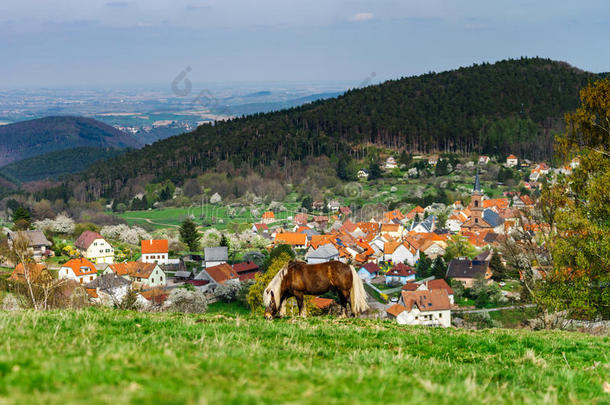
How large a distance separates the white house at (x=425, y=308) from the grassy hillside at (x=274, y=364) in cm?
4392

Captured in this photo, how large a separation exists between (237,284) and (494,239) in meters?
58.1

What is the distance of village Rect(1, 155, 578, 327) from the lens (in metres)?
57.9

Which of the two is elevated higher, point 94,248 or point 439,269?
point 94,248

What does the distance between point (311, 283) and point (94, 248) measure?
7779 cm

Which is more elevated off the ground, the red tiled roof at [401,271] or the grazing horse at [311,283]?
the grazing horse at [311,283]

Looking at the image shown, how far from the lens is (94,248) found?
8519 centimetres

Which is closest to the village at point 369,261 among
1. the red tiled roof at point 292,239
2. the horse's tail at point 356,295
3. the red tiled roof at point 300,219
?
the red tiled roof at point 292,239

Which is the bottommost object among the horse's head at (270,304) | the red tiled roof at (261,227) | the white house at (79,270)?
the red tiled roof at (261,227)

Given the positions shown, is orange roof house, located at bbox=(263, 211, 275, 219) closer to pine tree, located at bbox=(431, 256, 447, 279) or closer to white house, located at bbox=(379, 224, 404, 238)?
white house, located at bbox=(379, 224, 404, 238)

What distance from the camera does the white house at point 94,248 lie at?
83812 millimetres

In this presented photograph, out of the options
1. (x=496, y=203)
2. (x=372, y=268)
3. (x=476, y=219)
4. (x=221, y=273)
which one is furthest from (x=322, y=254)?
(x=496, y=203)

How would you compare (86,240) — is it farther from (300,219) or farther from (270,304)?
(270,304)

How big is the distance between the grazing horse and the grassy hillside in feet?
5.70

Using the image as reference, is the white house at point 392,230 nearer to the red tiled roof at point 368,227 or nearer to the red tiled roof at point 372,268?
the red tiled roof at point 368,227
